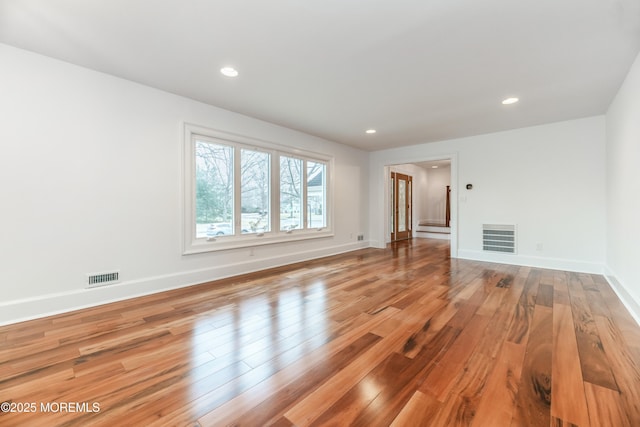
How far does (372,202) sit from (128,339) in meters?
5.65

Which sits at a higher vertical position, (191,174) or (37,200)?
(191,174)

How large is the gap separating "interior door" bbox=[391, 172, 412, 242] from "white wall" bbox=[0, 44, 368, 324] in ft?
18.4

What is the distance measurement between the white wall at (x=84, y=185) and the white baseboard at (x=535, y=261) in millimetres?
4783

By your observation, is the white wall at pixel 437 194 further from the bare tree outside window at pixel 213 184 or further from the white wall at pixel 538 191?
the bare tree outside window at pixel 213 184

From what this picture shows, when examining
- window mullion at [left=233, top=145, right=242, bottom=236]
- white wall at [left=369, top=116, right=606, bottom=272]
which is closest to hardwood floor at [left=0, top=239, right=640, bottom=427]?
window mullion at [left=233, top=145, right=242, bottom=236]

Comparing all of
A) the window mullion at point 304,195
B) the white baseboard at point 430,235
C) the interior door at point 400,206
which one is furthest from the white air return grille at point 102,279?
the white baseboard at point 430,235

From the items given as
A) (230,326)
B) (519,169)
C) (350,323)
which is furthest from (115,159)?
(519,169)

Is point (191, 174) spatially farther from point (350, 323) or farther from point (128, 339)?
point (350, 323)

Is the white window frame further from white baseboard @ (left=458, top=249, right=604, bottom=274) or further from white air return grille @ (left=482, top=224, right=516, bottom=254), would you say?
white air return grille @ (left=482, top=224, right=516, bottom=254)

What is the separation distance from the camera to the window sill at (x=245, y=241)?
365cm

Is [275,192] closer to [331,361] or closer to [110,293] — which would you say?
[110,293]

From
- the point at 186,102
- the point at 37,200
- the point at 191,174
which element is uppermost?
the point at 186,102

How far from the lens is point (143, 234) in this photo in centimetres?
317

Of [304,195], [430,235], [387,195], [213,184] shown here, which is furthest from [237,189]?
[430,235]
